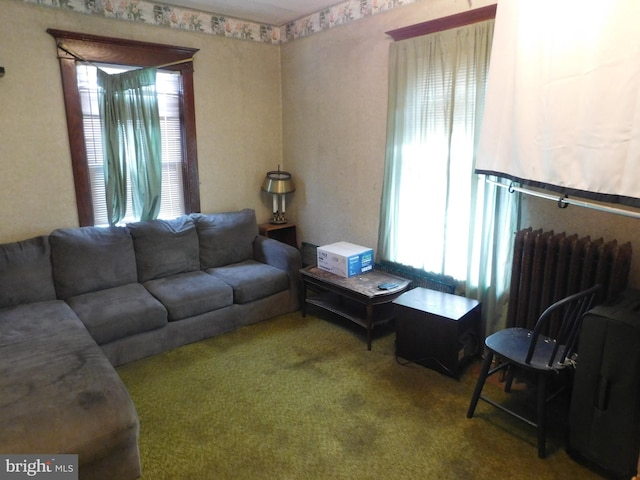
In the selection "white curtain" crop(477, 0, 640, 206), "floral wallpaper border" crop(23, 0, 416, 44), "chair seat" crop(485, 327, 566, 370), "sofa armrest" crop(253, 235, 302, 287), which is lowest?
"chair seat" crop(485, 327, 566, 370)

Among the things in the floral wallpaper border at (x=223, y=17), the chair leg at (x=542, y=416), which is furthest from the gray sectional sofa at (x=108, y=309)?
the chair leg at (x=542, y=416)

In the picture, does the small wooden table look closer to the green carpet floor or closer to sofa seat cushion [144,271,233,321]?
the green carpet floor

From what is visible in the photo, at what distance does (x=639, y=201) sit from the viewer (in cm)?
141

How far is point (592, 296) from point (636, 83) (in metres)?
1.05

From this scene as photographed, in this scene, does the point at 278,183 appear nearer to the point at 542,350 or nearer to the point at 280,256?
the point at 280,256

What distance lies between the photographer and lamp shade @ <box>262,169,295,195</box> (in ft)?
13.4

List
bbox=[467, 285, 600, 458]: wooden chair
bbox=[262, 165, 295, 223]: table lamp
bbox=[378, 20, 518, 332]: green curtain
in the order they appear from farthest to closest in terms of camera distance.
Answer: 1. bbox=[262, 165, 295, 223]: table lamp
2. bbox=[378, 20, 518, 332]: green curtain
3. bbox=[467, 285, 600, 458]: wooden chair

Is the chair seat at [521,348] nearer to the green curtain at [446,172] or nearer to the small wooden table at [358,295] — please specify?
the green curtain at [446,172]

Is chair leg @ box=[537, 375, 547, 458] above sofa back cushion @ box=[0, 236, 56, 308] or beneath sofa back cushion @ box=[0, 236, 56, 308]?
beneath

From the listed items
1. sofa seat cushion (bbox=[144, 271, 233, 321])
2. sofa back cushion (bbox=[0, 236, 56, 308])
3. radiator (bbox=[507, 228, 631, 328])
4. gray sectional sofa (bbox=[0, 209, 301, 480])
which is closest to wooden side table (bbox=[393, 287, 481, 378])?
radiator (bbox=[507, 228, 631, 328])

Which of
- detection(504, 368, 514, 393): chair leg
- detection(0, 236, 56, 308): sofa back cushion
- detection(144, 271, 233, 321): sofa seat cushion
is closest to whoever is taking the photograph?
detection(504, 368, 514, 393): chair leg

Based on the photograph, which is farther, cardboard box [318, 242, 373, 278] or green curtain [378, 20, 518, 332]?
cardboard box [318, 242, 373, 278]

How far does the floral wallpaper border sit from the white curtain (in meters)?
1.32

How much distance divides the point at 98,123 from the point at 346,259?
2233 mm
